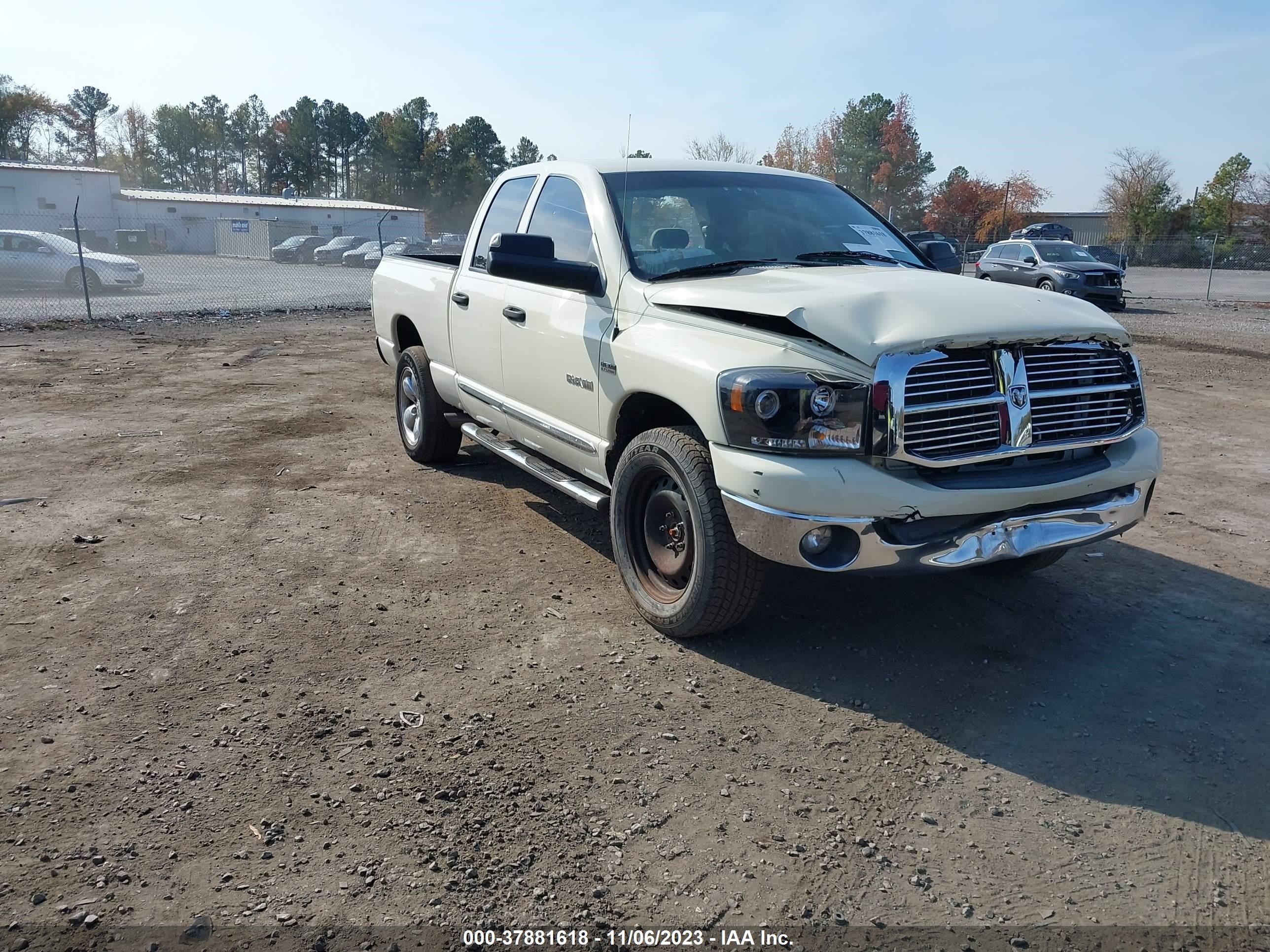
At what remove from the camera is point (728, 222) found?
4699 mm

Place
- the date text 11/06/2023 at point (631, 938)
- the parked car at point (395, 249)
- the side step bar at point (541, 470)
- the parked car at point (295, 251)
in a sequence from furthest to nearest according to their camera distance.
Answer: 1. the parked car at point (295, 251)
2. the parked car at point (395, 249)
3. the side step bar at point (541, 470)
4. the date text 11/06/2023 at point (631, 938)

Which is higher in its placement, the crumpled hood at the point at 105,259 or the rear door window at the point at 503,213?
the rear door window at the point at 503,213

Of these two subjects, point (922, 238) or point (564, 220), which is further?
point (922, 238)

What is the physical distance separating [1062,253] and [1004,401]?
828 inches

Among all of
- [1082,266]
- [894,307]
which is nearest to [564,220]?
[894,307]

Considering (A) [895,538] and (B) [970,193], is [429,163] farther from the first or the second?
(A) [895,538]

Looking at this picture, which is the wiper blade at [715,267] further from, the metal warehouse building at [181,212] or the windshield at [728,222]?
the metal warehouse building at [181,212]

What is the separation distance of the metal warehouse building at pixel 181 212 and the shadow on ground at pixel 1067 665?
40.4 m

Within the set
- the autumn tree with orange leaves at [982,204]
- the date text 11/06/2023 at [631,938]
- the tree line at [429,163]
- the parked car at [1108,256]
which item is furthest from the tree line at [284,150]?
the date text 11/06/2023 at [631,938]

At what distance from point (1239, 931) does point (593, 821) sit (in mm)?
1703

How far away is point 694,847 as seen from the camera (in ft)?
9.01

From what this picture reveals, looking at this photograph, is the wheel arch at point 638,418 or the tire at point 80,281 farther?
the tire at point 80,281

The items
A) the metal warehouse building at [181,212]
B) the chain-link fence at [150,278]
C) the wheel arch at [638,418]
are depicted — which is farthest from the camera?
the metal warehouse building at [181,212]

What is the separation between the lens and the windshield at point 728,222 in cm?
451
